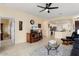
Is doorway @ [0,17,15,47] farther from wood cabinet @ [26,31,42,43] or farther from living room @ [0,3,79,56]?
wood cabinet @ [26,31,42,43]

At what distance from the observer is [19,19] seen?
2037 millimetres

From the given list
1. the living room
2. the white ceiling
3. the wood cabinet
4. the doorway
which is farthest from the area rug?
the white ceiling

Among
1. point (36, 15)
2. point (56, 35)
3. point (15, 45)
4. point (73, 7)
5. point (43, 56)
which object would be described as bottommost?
point (43, 56)

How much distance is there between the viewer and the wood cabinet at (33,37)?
2.07m

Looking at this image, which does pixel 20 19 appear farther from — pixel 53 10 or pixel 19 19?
pixel 53 10

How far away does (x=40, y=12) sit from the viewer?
2.03 m

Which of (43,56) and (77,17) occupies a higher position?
(77,17)

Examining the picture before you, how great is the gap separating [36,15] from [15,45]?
67 cm

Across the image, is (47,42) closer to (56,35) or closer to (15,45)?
(56,35)

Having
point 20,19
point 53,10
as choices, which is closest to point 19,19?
point 20,19

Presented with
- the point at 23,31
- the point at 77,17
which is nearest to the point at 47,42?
the point at 23,31

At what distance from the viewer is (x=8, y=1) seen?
1.99m

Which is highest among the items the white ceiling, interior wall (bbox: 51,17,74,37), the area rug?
the white ceiling

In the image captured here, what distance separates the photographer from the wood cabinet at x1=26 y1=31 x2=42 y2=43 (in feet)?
6.81
